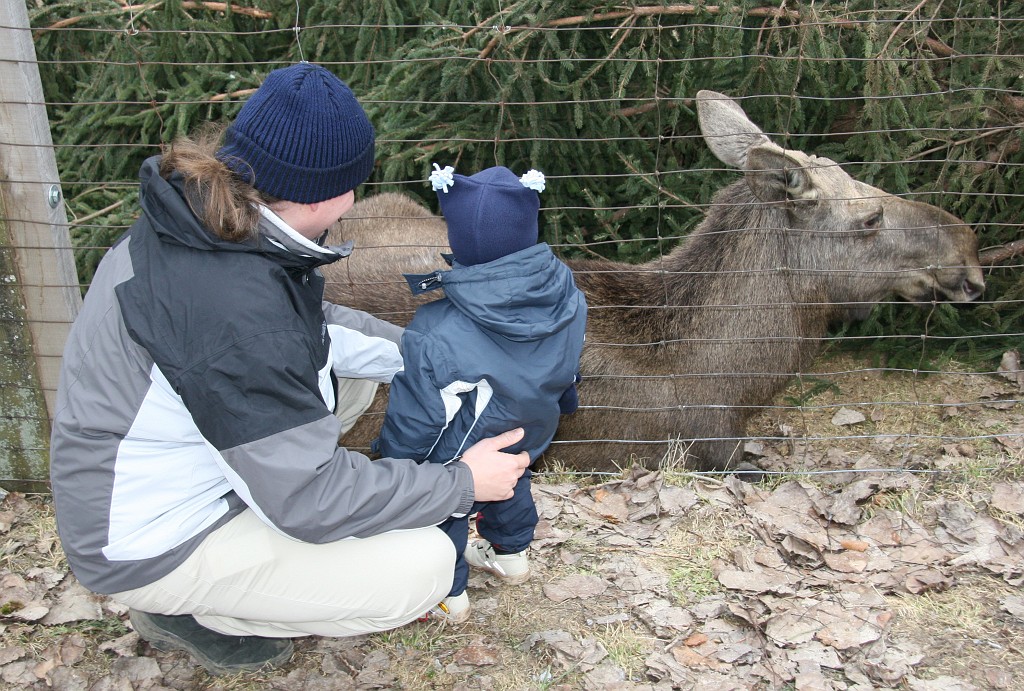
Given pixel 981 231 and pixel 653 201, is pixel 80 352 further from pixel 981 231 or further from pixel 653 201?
pixel 981 231

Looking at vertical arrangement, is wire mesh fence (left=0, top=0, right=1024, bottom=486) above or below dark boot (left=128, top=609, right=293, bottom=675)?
above

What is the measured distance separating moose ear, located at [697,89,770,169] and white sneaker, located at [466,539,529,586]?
241 centimetres

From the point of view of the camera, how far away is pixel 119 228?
584 cm

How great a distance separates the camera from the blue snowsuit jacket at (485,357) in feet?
9.73

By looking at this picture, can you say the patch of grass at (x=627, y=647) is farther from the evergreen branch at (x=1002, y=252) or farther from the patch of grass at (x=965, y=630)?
the evergreen branch at (x=1002, y=252)

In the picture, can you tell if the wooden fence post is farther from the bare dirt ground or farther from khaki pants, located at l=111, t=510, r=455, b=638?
khaki pants, located at l=111, t=510, r=455, b=638

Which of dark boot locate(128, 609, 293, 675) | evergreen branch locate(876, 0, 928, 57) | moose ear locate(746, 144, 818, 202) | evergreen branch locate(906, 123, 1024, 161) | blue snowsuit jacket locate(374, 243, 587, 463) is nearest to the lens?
blue snowsuit jacket locate(374, 243, 587, 463)

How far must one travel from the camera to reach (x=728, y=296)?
4828mm

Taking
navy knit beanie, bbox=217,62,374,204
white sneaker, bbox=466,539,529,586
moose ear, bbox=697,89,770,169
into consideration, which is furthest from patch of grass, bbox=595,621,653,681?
moose ear, bbox=697,89,770,169

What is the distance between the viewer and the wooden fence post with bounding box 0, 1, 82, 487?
13.0 ft

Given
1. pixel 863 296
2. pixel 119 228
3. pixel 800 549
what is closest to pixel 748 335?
pixel 863 296

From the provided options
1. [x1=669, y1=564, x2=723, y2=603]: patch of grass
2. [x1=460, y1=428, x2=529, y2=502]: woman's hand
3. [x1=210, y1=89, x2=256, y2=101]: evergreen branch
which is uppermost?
[x1=210, y1=89, x2=256, y2=101]: evergreen branch

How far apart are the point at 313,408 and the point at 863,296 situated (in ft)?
11.3

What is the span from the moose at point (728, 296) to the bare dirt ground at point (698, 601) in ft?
1.13
